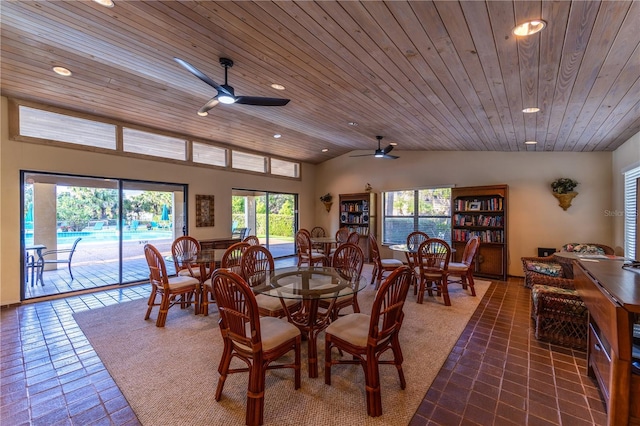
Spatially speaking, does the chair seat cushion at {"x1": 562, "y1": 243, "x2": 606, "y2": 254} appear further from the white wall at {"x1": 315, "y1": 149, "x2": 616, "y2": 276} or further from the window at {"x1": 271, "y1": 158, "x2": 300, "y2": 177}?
the window at {"x1": 271, "y1": 158, "x2": 300, "y2": 177}

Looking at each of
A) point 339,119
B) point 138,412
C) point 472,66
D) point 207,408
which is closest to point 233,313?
point 207,408

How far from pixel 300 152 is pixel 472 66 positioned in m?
5.97

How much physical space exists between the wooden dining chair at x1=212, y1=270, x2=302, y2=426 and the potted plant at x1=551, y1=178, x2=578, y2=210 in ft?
19.1

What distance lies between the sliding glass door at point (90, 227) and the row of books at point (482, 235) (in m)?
6.18

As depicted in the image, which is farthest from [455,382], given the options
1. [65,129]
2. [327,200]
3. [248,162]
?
[327,200]

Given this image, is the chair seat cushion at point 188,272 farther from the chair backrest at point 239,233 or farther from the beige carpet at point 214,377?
the chair backrest at point 239,233

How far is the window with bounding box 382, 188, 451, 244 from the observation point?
682cm

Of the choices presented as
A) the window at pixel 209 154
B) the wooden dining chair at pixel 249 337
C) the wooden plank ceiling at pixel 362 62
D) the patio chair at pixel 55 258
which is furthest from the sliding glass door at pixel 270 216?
the wooden dining chair at pixel 249 337

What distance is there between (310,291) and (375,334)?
676mm

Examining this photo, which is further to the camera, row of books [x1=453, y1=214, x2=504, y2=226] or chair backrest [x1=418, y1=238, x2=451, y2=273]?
row of books [x1=453, y1=214, x2=504, y2=226]

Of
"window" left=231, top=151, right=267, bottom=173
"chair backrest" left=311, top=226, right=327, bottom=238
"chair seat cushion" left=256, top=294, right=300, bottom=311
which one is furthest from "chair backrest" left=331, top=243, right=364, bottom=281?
"chair backrest" left=311, top=226, right=327, bottom=238

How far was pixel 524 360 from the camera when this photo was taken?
8.68 ft

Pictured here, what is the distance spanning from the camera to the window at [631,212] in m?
3.92

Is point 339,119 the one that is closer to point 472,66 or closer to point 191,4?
point 472,66
